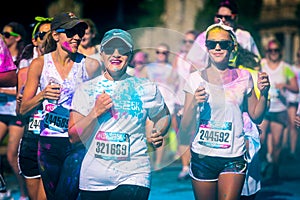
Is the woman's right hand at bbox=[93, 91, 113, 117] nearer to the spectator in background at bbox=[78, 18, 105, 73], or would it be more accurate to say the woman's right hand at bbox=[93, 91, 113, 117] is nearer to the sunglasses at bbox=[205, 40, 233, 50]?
the sunglasses at bbox=[205, 40, 233, 50]

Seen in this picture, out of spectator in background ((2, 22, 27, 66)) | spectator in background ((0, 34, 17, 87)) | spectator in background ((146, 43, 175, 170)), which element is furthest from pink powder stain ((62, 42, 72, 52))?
spectator in background ((146, 43, 175, 170))

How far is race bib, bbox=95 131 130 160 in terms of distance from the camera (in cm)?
501

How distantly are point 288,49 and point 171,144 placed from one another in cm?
4121

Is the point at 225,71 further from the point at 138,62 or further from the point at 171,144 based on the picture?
the point at 171,144

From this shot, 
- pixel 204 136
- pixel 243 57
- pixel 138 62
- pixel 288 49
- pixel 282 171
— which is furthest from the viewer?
pixel 288 49

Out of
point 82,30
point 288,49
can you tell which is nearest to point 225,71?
point 82,30

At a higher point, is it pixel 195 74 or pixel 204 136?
pixel 195 74

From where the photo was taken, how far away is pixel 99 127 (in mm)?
5062

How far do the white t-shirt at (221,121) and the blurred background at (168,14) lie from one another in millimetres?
11558

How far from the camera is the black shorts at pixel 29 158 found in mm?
6336

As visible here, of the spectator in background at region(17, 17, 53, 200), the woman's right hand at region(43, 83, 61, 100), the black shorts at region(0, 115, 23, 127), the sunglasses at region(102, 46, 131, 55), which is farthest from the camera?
the black shorts at region(0, 115, 23, 127)

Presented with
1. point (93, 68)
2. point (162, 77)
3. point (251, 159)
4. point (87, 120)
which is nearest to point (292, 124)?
point (162, 77)

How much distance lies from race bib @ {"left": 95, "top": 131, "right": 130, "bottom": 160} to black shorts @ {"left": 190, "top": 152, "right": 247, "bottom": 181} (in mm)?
875

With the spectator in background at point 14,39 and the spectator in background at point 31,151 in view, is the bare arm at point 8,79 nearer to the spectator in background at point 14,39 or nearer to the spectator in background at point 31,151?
the spectator in background at point 31,151
